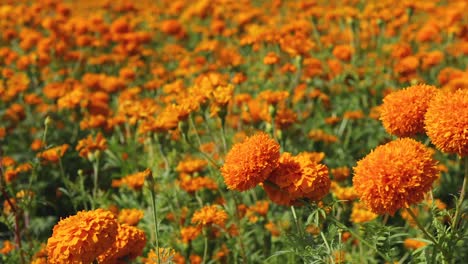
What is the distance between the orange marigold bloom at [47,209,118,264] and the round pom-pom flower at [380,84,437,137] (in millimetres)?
1006

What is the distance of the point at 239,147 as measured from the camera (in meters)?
2.01

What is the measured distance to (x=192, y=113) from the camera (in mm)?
3025

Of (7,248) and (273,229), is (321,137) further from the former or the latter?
(7,248)

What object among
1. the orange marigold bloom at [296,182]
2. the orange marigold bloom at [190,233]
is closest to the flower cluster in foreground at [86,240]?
the orange marigold bloom at [296,182]

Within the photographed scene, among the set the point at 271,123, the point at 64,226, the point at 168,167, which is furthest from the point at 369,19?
the point at 64,226

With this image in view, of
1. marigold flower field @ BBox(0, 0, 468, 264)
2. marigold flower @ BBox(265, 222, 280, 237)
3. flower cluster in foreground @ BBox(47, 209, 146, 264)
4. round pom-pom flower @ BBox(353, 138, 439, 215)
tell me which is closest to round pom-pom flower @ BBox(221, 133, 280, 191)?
marigold flower field @ BBox(0, 0, 468, 264)

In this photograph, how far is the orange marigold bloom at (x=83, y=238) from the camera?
1.78 metres

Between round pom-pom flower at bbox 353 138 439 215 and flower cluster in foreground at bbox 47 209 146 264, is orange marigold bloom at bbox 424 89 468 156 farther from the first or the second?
flower cluster in foreground at bbox 47 209 146 264

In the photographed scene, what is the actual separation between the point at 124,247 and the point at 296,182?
0.61 m

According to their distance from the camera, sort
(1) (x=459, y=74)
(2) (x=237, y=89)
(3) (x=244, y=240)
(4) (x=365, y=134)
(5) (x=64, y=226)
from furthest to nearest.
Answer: (2) (x=237, y=89) → (4) (x=365, y=134) → (1) (x=459, y=74) → (3) (x=244, y=240) → (5) (x=64, y=226)

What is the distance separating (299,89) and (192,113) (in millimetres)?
1597

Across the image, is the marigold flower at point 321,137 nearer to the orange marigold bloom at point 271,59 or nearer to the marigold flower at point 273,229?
the orange marigold bloom at point 271,59

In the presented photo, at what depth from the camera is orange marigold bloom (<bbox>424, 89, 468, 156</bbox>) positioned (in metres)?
1.69

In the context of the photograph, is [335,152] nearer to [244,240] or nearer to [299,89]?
[299,89]
